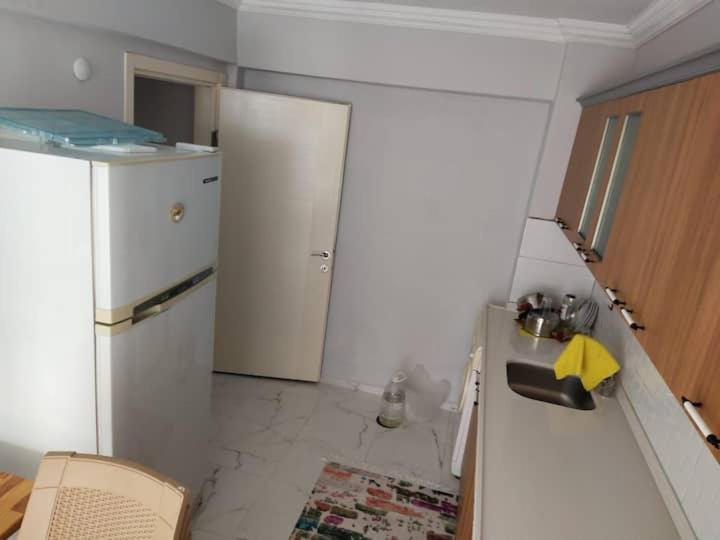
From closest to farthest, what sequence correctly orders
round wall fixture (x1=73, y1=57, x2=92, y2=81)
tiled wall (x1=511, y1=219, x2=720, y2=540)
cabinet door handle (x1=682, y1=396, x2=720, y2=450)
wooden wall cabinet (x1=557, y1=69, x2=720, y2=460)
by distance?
cabinet door handle (x1=682, y1=396, x2=720, y2=450), wooden wall cabinet (x1=557, y1=69, x2=720, y2=460), tiled wall (x1=511, y1=219, x2=720, y2=540), round wall fixture (x1=73, y1=57, x2=92, y2=81)

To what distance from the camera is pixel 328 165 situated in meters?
3.04

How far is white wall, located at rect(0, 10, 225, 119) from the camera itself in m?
1.62

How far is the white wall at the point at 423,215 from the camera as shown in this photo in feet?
9.83

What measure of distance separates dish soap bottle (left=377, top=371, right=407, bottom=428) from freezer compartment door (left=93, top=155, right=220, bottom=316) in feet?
5.56

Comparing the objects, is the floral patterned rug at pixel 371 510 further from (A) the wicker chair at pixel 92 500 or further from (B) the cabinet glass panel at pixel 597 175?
(B) the cabinet glass panel at pixel 597 175

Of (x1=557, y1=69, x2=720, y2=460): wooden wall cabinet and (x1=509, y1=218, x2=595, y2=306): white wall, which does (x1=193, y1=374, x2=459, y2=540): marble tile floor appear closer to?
(x1=509, y1=218, x2=595, y2=306): white wall

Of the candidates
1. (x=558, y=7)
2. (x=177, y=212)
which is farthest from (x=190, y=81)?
(x=558, y=7)

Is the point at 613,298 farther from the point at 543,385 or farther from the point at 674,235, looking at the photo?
the point at 543,385

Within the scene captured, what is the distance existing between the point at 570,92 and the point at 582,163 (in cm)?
60

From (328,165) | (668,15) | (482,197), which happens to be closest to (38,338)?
(328,165)

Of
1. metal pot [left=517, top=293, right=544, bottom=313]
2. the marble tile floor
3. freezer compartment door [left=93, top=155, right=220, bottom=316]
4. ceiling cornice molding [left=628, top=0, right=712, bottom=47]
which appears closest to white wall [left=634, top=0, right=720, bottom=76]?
ceiling cornice molding [left=628, top=0, right=712, bottom=47]

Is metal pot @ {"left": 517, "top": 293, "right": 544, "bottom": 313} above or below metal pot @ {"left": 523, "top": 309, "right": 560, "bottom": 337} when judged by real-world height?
above

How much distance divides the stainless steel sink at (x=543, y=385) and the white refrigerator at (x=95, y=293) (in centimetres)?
148

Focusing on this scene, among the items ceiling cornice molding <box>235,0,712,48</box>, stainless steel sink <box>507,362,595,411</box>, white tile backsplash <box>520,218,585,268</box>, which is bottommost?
stainless steel sink <box>507,362,595,411</box>
